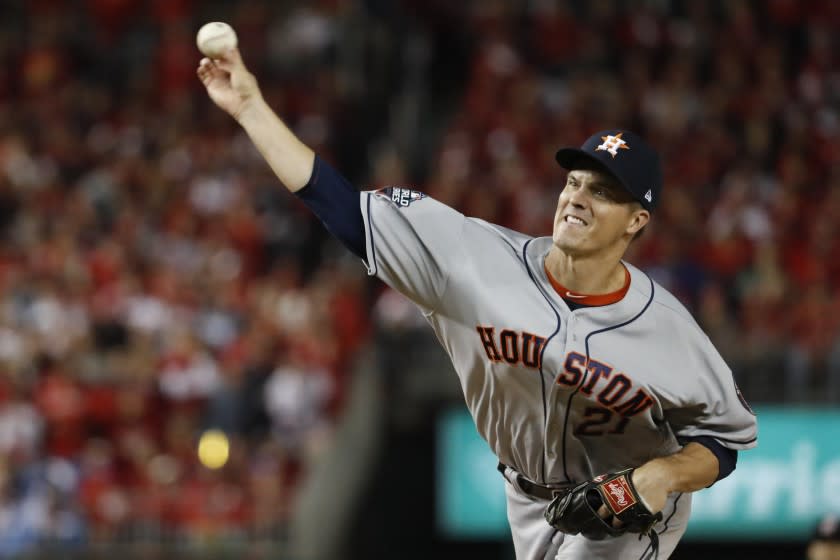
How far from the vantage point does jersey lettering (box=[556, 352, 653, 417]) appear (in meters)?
4.04

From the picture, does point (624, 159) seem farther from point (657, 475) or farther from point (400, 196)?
point (657, 475)

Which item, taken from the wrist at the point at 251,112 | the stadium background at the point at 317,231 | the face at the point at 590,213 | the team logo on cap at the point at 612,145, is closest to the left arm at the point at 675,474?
the face at the point at 590,213

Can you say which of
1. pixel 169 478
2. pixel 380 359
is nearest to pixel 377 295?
pixel 380 359

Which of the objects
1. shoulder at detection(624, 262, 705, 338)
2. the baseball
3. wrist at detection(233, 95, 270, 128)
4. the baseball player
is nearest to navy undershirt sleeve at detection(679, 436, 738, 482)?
the baseball player

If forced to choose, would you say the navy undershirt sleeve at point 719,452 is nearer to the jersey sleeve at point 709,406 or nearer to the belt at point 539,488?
the jersey sleeve at point 709,406

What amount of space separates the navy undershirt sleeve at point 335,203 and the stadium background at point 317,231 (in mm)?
6690

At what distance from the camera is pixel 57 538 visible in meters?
10.4

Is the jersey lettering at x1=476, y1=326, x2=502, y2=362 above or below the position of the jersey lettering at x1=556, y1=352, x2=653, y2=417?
above

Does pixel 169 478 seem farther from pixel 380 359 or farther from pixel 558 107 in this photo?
pixel 558 107

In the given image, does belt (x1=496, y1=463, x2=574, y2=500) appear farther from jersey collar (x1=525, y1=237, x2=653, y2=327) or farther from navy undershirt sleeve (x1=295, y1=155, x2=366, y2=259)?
navy undershirt sleeve (x1=295, y1=155, x2=366, y2=259)

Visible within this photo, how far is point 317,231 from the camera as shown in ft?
44.5

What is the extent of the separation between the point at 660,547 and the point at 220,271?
856 centimetres

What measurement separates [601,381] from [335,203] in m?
1.00

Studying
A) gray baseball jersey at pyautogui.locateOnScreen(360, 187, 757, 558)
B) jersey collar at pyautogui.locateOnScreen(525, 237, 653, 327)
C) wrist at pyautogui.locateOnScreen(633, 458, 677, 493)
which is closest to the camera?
wrist at pyautogui.locateOnScreen(633, 458, 677, 493)
